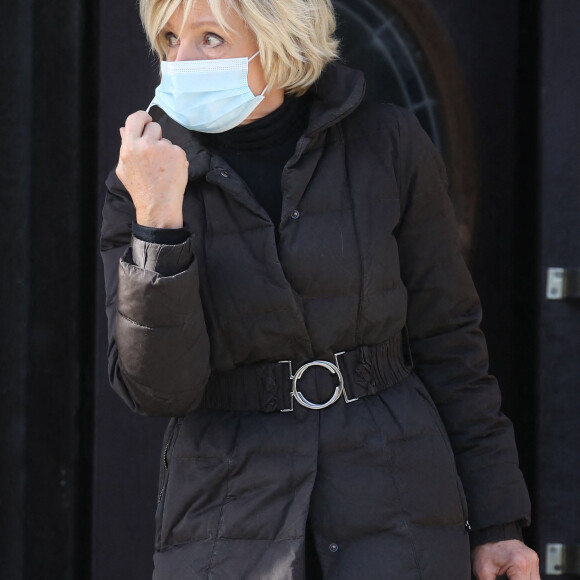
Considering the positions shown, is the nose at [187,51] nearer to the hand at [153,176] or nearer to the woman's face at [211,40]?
the woman's face at [211,40]

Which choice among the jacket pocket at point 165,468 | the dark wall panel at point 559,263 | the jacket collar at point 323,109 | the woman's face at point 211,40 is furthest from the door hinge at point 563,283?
the jacket pocket at point 165,468

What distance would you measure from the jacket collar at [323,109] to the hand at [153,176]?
0.11m

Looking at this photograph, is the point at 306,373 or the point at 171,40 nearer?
the point at 306,373

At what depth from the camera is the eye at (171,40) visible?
6.63ft

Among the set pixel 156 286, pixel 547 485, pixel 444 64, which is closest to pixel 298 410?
pixel 156 286

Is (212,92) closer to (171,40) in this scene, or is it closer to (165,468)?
(171,40)

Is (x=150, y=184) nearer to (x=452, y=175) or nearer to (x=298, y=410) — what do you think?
(x=298, y=410)

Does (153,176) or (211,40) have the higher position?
(211,40)

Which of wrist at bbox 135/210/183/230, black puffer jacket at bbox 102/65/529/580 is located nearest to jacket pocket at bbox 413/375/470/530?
black puffer jacket at bbox 102/65/529/580

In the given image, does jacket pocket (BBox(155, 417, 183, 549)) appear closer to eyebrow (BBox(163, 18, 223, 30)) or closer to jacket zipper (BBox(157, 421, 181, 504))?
jacket zipper (BBox(157, 421, 181, 504))

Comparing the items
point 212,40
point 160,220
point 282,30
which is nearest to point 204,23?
point 212,40

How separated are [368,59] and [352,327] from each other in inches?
39.8

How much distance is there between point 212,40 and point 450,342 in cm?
74

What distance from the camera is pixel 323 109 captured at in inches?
78.7
